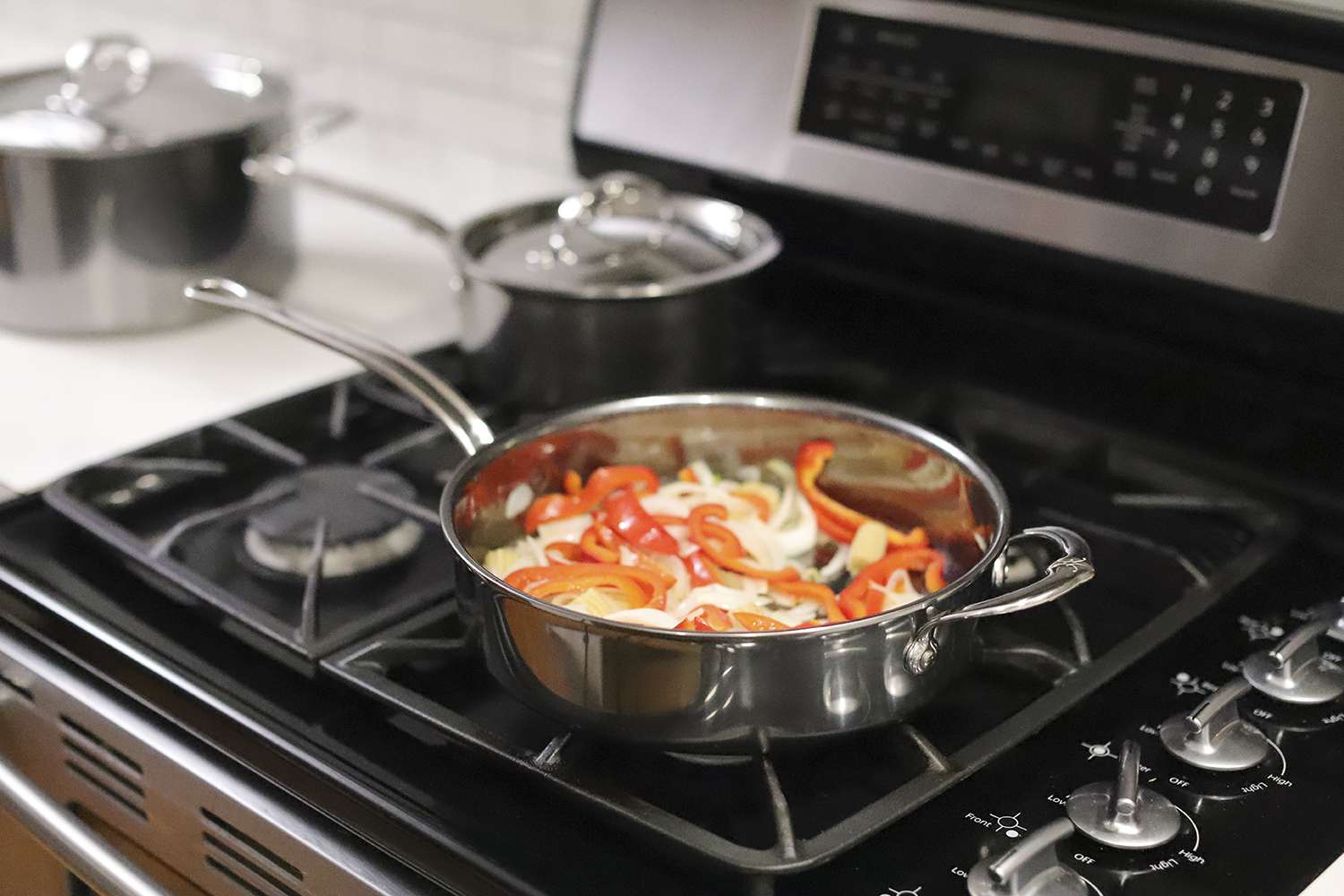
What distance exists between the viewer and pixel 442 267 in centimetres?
144

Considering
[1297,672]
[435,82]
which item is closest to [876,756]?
[1297,672]

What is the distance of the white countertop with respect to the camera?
108 cm

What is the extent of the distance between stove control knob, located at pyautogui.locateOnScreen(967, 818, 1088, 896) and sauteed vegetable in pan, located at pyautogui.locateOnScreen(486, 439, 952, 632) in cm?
17

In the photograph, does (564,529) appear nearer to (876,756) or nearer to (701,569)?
(701,569)

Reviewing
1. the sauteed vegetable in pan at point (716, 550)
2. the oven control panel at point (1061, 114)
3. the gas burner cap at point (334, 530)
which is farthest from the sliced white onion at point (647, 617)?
the oven control panel at point (1061, 114)

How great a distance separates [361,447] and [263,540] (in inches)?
7.0

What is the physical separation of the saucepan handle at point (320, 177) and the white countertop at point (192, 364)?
119 millimetres

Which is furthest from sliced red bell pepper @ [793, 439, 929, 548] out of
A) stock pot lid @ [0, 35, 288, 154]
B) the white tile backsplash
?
the white tile backsplash

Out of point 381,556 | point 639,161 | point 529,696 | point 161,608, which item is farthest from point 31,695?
point 639,161

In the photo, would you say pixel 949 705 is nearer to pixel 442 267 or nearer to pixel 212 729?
pixel 212 729

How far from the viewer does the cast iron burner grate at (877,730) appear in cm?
66

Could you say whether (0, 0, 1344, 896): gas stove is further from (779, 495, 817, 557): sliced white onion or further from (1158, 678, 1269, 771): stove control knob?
(779, 495, 817, 557): sliced white onion

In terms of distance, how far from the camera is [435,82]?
5.41 feet

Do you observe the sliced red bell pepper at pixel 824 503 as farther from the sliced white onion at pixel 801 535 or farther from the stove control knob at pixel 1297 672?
the stove control knob at pixel 1297 672
